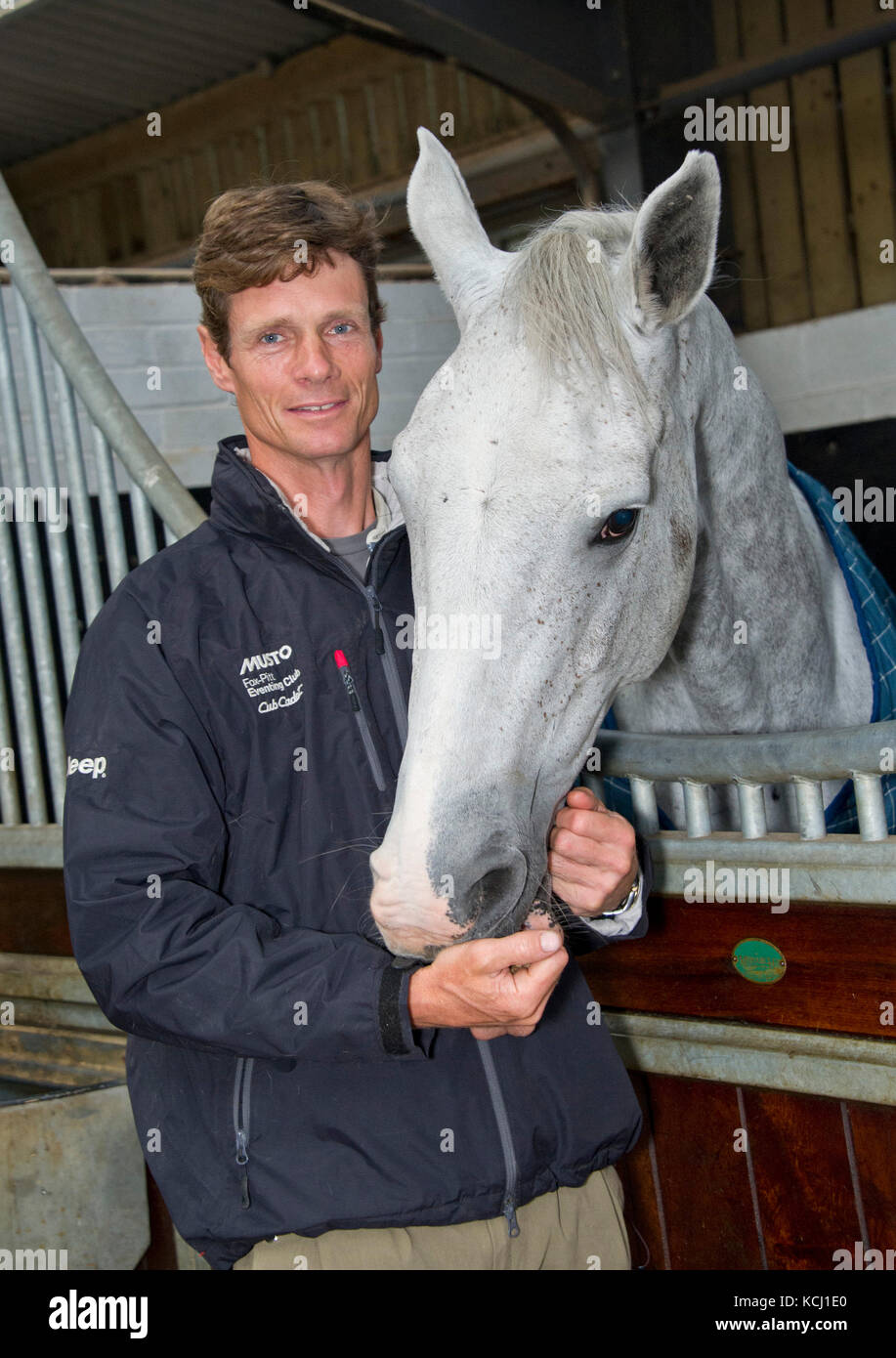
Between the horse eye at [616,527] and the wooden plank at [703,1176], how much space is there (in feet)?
2.51

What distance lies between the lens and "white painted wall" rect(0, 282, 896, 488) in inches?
135

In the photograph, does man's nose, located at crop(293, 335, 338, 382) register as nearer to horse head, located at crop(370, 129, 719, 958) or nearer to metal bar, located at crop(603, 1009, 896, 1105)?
horse head, located at crop(370, 129, 719, 958)

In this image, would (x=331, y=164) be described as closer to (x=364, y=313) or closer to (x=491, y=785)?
(x=364, y=313)

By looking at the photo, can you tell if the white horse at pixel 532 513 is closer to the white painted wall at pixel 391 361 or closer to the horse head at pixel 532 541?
the horse head at pixel 532 541

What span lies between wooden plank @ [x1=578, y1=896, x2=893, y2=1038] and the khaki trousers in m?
0.35

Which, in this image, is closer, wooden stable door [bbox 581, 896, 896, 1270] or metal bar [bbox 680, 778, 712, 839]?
wooden stable door [bbox 581, 896, 896, 1270]

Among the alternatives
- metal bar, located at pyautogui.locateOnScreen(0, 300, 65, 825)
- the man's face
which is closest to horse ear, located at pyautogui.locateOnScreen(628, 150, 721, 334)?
the man's face

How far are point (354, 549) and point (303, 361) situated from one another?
0.23 meters

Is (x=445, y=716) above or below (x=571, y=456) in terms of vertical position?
below

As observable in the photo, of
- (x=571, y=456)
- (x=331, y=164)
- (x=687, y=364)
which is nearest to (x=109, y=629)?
(x=571, y=456)

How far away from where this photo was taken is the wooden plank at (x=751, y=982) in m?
1.33

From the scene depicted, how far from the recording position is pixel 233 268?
130 centimetres
